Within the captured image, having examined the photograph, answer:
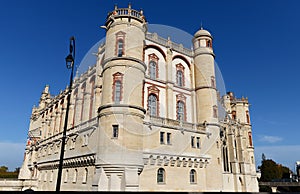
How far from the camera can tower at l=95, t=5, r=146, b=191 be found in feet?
72.6

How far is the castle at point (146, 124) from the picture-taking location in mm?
23547

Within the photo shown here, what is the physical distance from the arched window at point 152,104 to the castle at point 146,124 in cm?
13

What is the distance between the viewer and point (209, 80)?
34344 millimetres

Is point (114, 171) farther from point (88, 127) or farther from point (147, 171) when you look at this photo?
point (88, 127)

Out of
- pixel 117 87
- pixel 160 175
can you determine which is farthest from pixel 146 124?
pixel 160 175

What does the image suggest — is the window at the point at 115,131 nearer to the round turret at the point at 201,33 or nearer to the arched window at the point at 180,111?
the arched window at the point at 180,111

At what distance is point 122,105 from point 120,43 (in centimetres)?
783

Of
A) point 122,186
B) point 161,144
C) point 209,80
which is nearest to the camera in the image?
point 122,186

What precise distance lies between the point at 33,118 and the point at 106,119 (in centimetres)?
5162

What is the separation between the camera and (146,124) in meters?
25.7

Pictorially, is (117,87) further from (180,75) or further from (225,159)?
(225,159)

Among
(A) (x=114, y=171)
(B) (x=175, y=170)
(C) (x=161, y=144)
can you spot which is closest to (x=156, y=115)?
(C) (x=161, y=144)

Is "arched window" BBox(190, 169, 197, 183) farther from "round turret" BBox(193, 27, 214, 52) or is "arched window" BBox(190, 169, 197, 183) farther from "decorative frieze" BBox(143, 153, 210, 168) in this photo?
"round turret" BBox(193, 27, 214, 52)

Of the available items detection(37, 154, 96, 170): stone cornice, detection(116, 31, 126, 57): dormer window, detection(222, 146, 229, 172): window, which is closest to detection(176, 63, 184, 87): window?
detection(116, 31, 126, 57): dormer window
